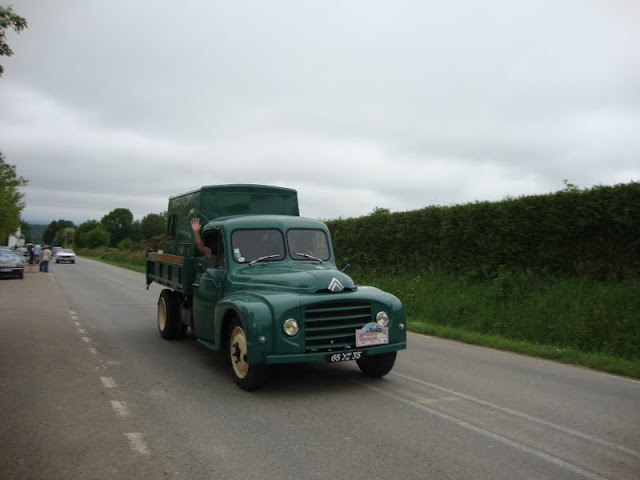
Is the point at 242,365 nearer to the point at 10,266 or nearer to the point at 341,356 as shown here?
the point at 341,356

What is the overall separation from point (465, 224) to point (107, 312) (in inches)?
414

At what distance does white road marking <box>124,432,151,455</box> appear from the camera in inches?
181

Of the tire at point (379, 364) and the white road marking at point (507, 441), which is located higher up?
the tire at point (379, 364)

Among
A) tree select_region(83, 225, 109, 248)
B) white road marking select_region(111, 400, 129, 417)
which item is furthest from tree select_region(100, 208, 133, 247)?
white road marking select_region(111, 400, 129, 417)

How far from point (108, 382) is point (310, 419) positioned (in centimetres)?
312

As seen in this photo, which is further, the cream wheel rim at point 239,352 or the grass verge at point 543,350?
the grass verge at point 543,350

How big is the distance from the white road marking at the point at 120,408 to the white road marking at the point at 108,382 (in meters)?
0.79

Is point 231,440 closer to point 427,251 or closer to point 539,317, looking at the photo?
point 539,317

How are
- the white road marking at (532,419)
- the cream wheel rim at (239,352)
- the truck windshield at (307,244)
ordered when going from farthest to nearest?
the truck windshield at (307,244) → the cream wheel rim at (239,352) → the white road marking at (532,419)

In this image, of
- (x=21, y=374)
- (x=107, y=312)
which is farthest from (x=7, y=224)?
(x=21, y=374)

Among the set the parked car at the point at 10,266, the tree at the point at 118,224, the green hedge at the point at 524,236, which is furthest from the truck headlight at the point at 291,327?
the tree at the point at 118,224

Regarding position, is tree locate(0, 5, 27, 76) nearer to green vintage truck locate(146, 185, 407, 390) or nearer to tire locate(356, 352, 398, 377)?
green vintage truck locate(146, 185, 407, 390)

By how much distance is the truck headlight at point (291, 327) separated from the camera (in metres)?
6.28

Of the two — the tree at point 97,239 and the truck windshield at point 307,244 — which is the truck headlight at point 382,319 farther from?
the tree at point 97,239
